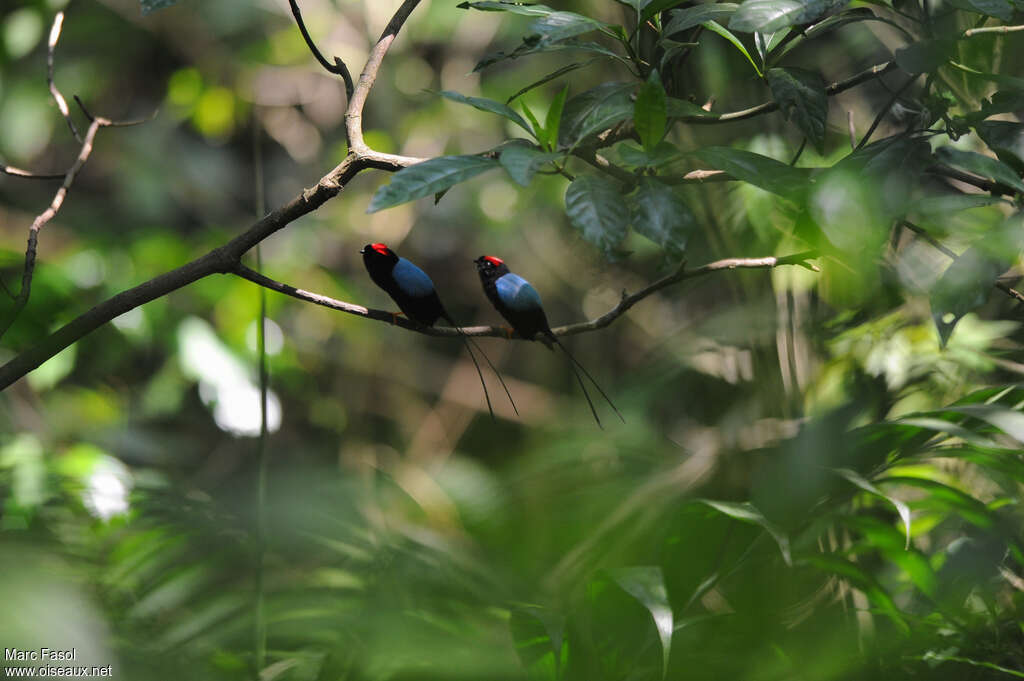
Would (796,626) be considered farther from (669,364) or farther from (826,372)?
(669,364)

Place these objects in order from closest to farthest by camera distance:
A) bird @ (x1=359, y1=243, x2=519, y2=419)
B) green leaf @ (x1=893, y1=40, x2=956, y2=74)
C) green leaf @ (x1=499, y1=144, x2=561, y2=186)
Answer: green leaf @ (x1=499, y1=144, x2=561, y2=186) < green leaf @ (x1=893, y1=40, x2=956, y2=74) < bird @ (x1=359, y1=243, x2=519, y2=419)

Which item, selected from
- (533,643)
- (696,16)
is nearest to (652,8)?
(696,16)

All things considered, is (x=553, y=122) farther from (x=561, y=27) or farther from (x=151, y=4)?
(x=151, y=4)

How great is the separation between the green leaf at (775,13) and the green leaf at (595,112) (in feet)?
0.31

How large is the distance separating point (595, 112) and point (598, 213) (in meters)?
0.10

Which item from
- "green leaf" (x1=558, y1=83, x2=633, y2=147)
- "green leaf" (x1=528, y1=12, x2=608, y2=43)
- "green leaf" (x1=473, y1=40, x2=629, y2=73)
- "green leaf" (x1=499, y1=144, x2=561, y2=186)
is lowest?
"green leaf" (x1=499, y1=144, x2=561, y2=186)

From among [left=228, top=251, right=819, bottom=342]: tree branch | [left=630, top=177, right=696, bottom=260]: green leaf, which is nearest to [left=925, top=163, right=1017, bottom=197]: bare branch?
[left=228, top=251, right=819, bottom=342]: tree branch

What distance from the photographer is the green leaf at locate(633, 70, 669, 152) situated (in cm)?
51

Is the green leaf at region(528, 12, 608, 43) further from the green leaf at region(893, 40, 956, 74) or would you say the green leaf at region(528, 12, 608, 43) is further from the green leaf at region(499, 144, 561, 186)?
the green leaf at region(893, 40, 956, 74)

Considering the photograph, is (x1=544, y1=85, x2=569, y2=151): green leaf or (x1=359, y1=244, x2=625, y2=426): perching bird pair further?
(x1=359, y1=244, x2=625, y2=426): perching bird pair

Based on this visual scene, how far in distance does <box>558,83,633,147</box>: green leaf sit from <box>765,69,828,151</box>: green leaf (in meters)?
0.11

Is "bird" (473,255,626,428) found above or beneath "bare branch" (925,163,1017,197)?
beneath

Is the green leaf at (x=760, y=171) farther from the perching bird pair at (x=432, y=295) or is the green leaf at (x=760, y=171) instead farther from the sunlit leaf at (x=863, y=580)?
the sunlit leaf at (x=863, y=580)

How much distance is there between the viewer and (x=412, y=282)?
0.67m
